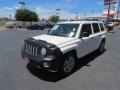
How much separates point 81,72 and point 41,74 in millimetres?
1455

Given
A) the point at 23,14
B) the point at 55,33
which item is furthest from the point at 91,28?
the point at 23,14

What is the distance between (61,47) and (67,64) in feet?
2.51

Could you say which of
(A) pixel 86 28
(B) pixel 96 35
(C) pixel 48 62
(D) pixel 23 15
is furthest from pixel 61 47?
(D) pixel 23 15

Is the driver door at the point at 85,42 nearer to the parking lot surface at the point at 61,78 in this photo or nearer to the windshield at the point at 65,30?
the windshield at the point at 65,30

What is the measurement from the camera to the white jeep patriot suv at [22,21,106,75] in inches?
225

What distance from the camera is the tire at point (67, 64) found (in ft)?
20.0

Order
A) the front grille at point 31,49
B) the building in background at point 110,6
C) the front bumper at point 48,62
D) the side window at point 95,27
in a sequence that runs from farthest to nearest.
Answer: the building in background at point 110,6 < the side window at point 95,27 < the front grille at point 31,49 < the front bumper at point 48,62

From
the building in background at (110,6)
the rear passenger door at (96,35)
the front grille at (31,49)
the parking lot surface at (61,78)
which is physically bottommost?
the parking lot surface at (61,78)

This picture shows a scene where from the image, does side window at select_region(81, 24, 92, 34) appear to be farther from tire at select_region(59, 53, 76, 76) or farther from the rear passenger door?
tire at select_region(59, 53, 76, 76)

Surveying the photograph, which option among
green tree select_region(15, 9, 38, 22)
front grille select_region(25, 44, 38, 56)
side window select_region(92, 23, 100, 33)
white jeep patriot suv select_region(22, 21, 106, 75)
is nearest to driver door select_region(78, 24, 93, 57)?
white jeep patriot suv select_region(22, 21, 106, 75)

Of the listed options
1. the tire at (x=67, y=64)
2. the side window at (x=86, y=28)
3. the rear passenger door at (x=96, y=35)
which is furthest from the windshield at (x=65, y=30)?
the rear passenger door at (x=96, y=35)

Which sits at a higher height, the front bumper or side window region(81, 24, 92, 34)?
side window region(81, 24, 92, 34)

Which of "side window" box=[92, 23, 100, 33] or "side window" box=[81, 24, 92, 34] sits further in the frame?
"side window" box=[92, 23, 100, 33]

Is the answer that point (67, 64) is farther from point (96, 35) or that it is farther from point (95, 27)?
point (95, 27)
